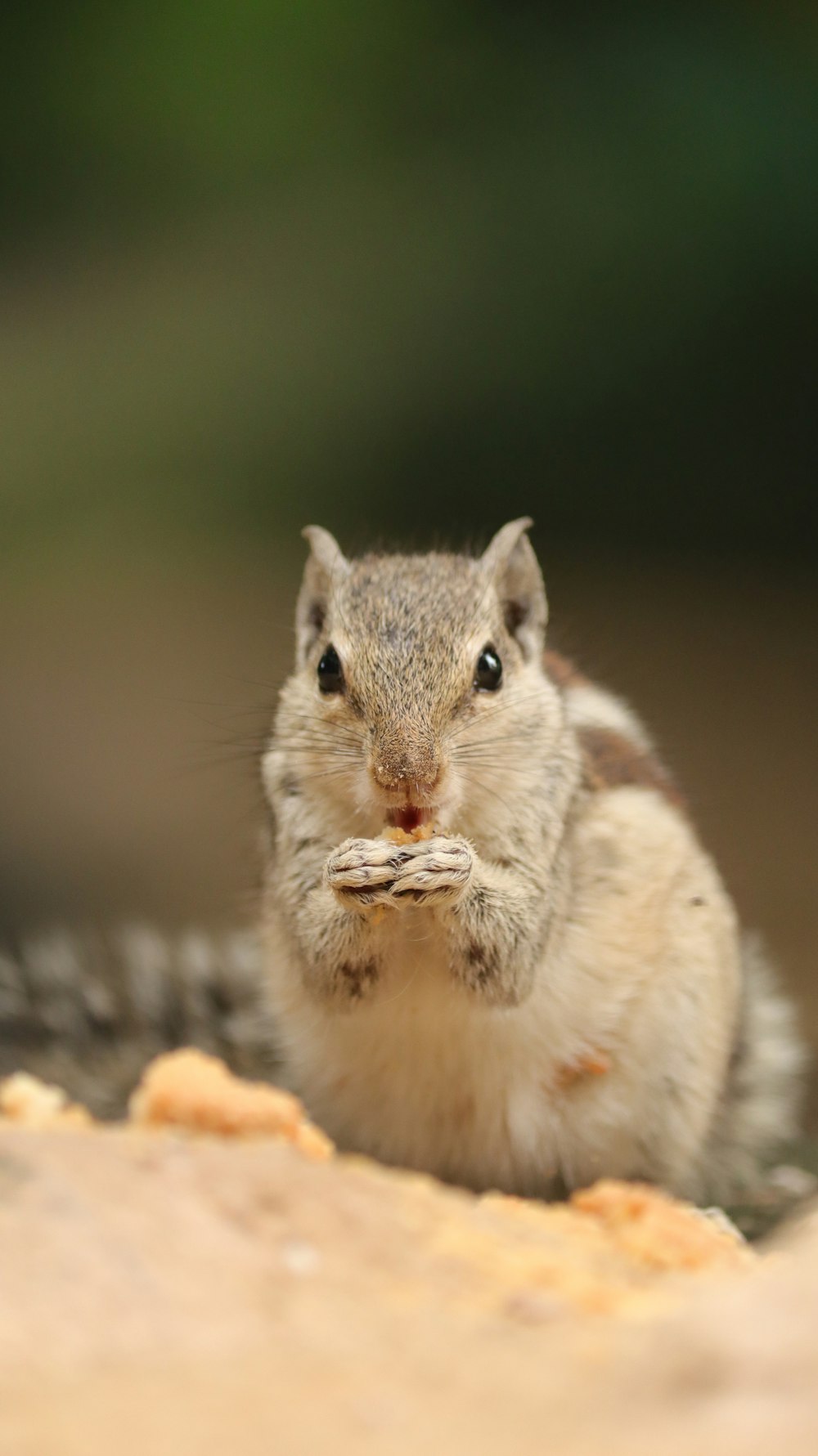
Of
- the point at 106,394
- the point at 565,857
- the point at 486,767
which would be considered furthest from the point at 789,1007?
the point at 106,394

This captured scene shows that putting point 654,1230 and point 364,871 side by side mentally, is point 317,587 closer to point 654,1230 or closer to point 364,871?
point 364,871

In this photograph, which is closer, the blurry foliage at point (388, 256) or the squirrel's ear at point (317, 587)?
the squirrel's ear at point (317, 587)

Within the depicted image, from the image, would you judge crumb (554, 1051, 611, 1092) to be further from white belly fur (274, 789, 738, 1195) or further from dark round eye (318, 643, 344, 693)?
dark round eye (318, 643, 344, 693)

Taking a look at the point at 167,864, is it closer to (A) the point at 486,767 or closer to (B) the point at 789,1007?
(B) the point at 789,1007

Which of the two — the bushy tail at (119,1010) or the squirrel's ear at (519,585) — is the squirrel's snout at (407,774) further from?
the bushy tail at (119,1010)

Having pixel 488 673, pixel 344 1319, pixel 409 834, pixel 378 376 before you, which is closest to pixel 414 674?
pixel 488 673

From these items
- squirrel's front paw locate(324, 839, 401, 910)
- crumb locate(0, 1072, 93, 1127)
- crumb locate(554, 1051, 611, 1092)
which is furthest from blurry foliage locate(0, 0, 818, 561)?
crumb locate(0, 1072, 93, 1127)

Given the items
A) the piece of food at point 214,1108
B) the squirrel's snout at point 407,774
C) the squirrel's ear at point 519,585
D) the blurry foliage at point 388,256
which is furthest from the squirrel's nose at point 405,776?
the blurry foliage at point 388,256
